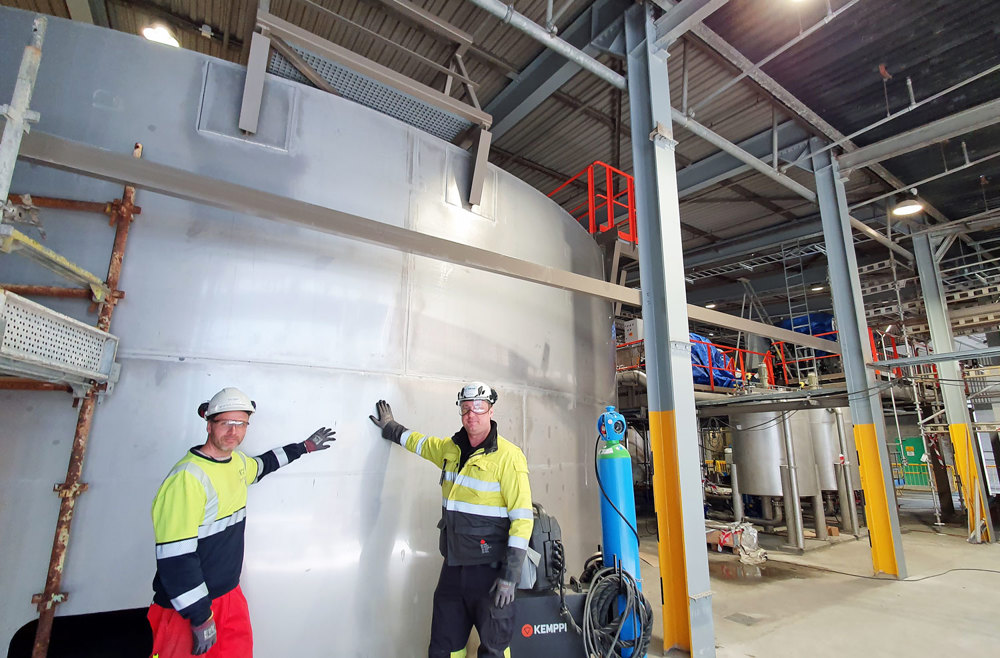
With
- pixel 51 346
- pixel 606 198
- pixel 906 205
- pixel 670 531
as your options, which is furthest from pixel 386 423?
pixel 906 205

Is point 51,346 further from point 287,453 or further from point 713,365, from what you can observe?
point 713,365

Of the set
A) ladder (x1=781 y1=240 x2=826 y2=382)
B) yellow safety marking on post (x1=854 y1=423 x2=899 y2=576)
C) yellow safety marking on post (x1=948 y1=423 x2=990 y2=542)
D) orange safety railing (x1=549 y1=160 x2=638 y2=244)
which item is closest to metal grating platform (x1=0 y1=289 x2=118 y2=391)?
orange safety railing (x1=549 y1=160 x2=638 y2=244)

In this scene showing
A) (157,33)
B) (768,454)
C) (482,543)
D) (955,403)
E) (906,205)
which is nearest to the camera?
(482,543)

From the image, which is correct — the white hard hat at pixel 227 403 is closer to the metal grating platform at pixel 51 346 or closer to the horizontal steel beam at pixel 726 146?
the metal grating platform at pixel 51 346

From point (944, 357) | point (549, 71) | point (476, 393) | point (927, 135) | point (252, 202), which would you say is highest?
point (549, 71)

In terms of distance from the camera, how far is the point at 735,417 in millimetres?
10422

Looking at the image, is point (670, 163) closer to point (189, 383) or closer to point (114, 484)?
point (189, 383)

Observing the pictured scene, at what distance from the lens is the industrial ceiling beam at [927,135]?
7.24 meters

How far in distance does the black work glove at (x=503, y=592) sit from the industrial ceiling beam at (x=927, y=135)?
30.6 ft

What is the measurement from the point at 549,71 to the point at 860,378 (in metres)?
6.77

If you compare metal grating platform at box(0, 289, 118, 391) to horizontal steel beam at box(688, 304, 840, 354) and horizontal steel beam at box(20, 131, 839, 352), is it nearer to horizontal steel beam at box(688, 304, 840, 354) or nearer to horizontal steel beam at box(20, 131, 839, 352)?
horizontal steel beam at box(20, 131, 839, 352)

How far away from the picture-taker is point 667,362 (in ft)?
17.0

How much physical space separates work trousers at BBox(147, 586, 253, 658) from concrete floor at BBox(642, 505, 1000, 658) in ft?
12.4

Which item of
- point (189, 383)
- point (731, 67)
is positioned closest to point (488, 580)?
point (189, 383)
